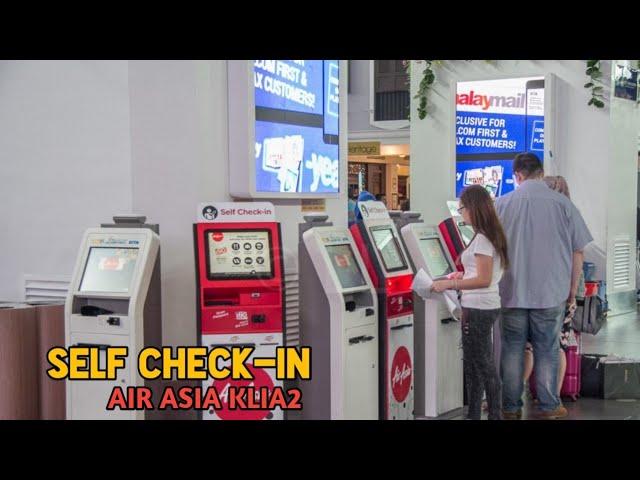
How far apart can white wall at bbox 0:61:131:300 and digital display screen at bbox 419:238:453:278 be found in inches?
70.7

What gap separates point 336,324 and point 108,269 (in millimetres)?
1187

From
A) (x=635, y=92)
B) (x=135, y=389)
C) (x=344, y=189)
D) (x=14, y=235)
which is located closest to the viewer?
(x=135, y=389)

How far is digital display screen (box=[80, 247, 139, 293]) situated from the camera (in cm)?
435

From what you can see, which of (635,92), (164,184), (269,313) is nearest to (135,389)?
(269,313)

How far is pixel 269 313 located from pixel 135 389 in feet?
2.53

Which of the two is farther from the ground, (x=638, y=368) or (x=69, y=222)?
(x=69, y=222)

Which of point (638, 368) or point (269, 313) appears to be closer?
point (269, 313)

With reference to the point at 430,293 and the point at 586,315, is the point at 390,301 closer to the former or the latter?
the point at 430,293

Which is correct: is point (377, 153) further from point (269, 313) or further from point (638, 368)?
point (269, 313)

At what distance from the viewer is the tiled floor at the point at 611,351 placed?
5.59 metres

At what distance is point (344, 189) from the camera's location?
6.28m

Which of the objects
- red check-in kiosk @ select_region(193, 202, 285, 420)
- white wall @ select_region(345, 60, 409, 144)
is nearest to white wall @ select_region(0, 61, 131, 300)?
red check-in kiosk @ select_region(193, 202, 285, 420)

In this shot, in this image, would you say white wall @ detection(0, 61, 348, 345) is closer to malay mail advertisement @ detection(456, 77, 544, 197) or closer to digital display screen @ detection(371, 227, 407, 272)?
digital display screen @ detection(371, 227, 407, 272)

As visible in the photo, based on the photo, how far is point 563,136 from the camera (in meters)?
9.72
